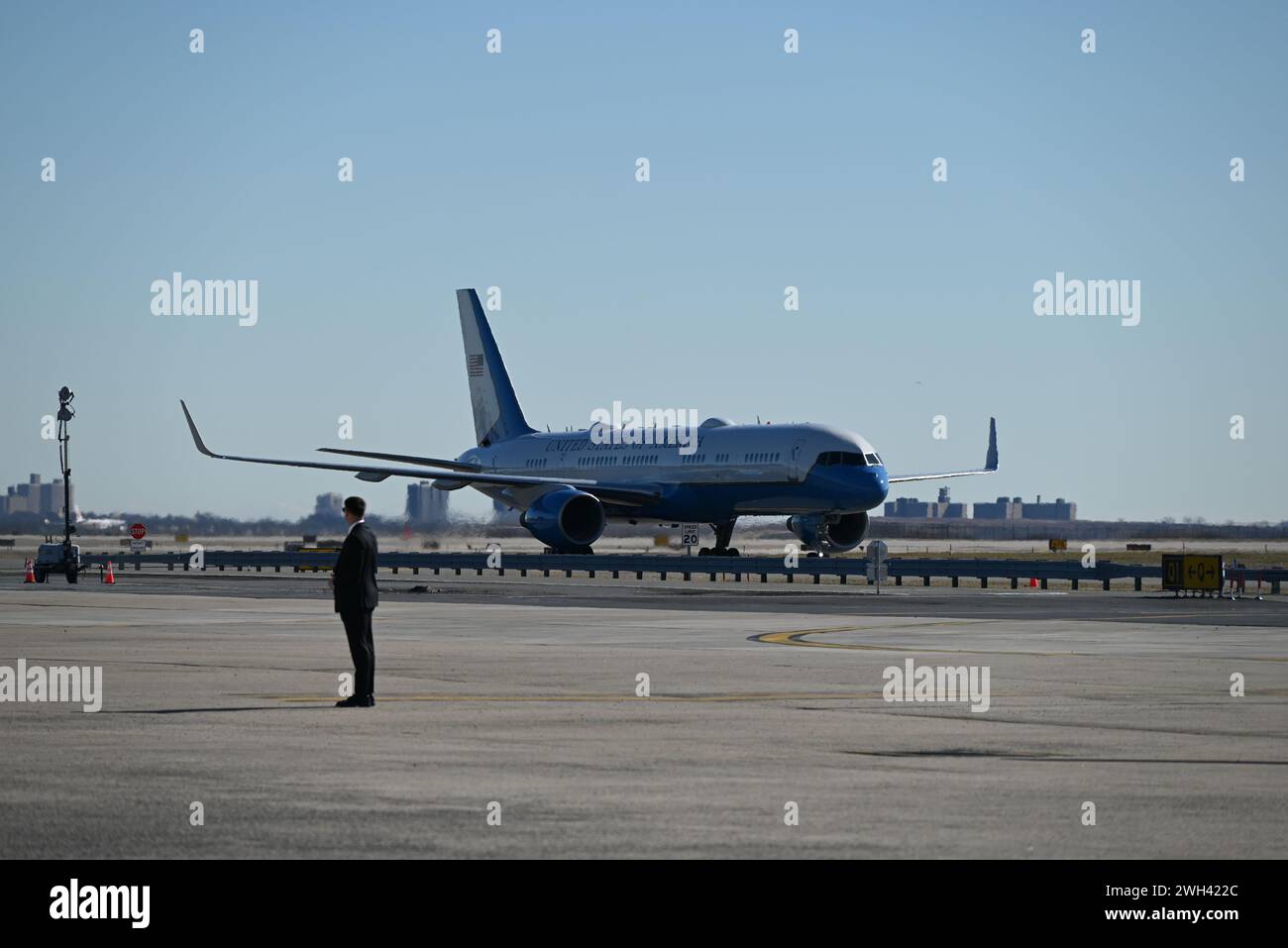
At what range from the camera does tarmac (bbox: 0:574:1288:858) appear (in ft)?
34.7

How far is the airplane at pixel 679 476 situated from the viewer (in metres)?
64.0

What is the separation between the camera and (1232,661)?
2448 cm

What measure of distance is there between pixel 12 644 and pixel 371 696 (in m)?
10.4

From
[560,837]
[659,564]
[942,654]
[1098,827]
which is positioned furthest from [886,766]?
[659,564]

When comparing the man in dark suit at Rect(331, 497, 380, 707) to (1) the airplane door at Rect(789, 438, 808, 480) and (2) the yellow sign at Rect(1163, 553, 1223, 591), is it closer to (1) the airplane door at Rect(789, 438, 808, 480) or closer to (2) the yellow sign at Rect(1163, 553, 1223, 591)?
(2) the yellow sign at Rect(1163, 553, 1223, 591)

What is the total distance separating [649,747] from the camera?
48.7ft

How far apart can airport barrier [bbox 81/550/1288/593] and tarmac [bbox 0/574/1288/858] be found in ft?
71.1

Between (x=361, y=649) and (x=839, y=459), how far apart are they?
46.2 m

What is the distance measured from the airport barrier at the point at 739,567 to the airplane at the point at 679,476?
2049mm

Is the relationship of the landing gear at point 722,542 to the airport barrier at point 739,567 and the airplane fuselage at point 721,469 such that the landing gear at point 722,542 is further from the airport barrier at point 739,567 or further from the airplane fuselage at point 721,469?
the airport barrier at point 739,567

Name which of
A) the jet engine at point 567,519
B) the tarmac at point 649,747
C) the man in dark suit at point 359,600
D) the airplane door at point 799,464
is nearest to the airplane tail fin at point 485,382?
the jet engine at point 567,519

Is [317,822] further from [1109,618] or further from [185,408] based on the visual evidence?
[185,408]

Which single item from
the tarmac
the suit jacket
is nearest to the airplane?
the tarmac

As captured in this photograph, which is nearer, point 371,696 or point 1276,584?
point 371,696
